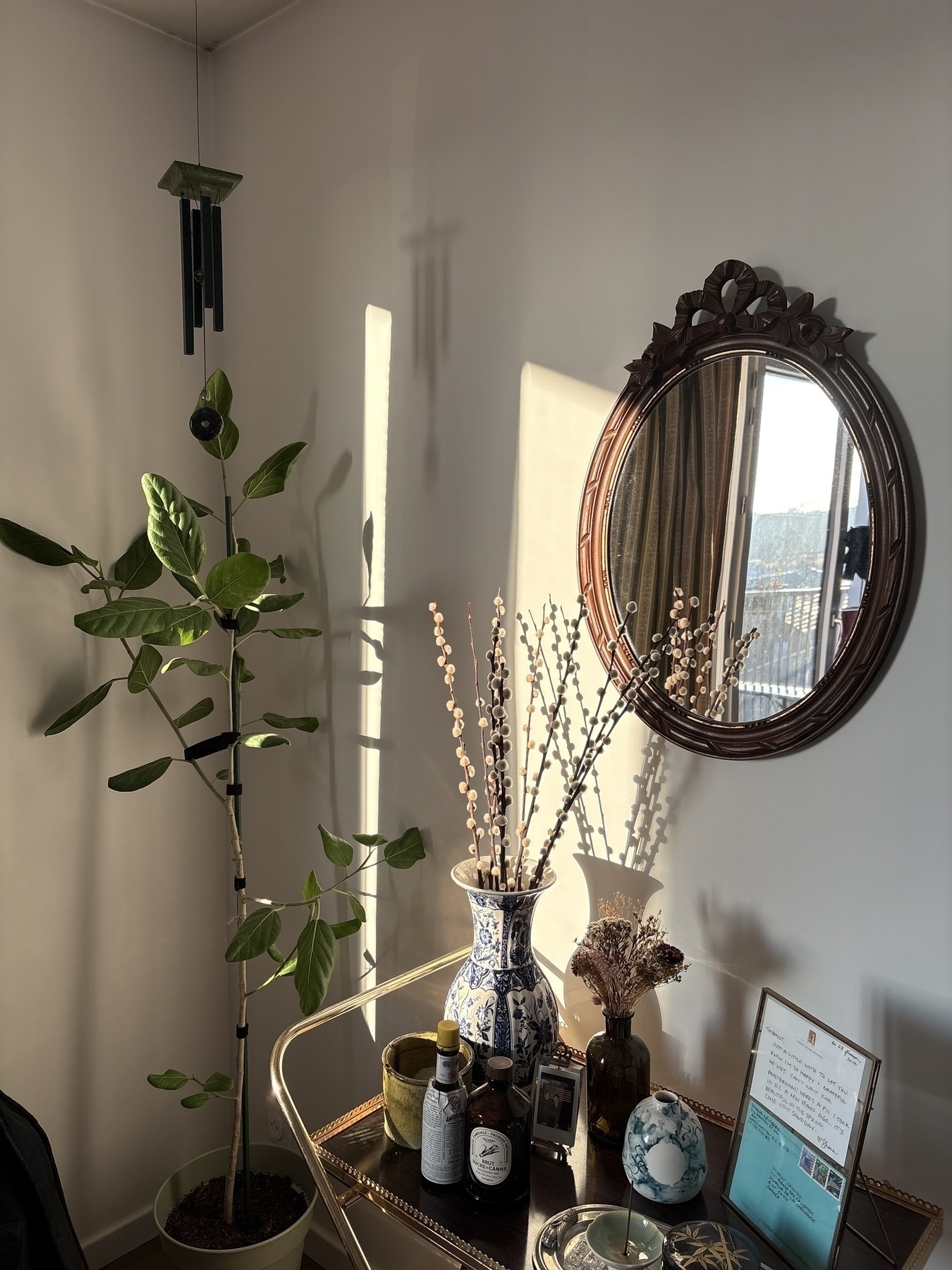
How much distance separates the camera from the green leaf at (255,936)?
67.6 inches

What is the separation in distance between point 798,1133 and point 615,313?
1.23 m

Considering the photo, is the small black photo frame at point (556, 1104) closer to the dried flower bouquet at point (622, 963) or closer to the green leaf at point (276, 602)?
the dried flower bouquet at point (622, 963)

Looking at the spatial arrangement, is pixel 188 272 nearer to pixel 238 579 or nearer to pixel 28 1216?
pixel 238 579

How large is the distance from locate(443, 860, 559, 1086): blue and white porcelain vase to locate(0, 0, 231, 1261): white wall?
103 cm

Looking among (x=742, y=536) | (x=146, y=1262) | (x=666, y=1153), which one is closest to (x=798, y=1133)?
(x=666, y=1153)

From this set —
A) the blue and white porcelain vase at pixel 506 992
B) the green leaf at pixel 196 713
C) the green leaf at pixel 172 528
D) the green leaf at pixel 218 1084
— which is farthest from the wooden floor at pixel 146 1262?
the green leaf at pixel 172 528

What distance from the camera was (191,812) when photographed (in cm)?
237

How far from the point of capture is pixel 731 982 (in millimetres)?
1511

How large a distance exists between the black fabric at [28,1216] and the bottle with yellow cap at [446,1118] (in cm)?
67

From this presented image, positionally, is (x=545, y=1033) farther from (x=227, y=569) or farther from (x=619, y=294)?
(x=619, y=294)

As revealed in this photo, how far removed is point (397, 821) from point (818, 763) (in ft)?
3.08

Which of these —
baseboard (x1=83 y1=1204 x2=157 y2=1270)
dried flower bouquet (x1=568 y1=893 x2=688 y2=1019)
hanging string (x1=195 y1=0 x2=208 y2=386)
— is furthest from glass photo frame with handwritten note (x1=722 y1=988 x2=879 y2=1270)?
hanging string (x1=195 y1=0 x2=208 y2=386)

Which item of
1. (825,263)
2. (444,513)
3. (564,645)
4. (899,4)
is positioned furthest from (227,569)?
(899,4)

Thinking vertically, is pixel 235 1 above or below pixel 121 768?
above
